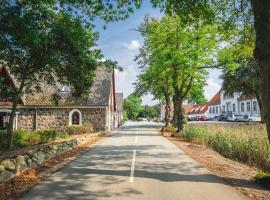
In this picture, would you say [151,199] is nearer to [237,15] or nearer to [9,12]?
[9,12]

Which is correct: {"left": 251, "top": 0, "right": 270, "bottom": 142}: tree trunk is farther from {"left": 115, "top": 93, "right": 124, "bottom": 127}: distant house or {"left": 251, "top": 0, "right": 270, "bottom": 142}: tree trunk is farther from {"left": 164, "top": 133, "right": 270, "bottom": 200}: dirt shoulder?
{"left": 115, "top": 93, "right": 124, "bottom": 127}: distant house

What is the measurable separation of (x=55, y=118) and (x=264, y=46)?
109ft

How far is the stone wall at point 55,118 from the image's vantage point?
39.1m

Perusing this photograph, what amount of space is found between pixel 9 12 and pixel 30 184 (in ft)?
23.2

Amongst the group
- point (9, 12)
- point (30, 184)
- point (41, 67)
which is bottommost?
point (30, 184)

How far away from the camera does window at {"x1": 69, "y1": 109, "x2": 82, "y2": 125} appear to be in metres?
39.3

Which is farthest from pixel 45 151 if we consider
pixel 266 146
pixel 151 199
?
pixel 266 146

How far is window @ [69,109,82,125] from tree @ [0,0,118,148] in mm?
18766

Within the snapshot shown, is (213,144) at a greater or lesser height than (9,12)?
lesser

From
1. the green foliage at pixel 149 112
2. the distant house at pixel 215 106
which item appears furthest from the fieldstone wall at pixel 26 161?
the green foliage at pixel 149 112

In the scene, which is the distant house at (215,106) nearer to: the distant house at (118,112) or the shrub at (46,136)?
the distant house at (118,112)

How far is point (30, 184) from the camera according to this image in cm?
977

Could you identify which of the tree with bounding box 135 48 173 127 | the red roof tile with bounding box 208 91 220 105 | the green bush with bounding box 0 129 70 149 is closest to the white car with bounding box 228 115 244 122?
the tree with bounding box 135 48 173 127

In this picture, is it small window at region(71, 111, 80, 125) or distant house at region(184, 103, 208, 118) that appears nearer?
small window at region(71, 111, 80, 125)
